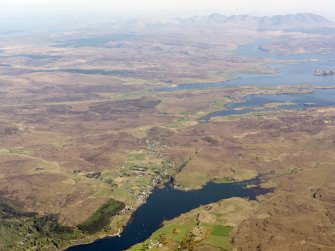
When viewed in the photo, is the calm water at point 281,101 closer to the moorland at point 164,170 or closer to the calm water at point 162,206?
the moorland at point 164,170

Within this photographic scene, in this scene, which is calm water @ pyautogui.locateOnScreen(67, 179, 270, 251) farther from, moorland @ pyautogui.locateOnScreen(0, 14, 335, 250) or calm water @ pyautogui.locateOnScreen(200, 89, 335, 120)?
calm water @ pyautogui.locateOnScreen(200, 89, 335, 120)

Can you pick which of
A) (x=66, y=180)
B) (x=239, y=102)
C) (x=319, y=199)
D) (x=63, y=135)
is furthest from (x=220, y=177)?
(x=239, y=102)

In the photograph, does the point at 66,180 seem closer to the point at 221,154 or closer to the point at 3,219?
the point at 3,219

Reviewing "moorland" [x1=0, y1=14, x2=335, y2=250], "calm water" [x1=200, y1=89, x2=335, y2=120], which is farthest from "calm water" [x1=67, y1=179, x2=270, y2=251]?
"calm water" [x1=200, y1=89, x2=335, y2=120]

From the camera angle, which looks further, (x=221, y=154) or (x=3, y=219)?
(x=221, y=154)

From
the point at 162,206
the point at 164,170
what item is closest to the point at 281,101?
the point at 164,170

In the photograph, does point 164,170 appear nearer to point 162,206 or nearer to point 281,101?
point 162,206

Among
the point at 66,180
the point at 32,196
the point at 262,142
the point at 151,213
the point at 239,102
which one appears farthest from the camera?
the point at 239,102

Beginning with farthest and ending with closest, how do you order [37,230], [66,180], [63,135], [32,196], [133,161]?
[63,135], [133,161], [66,180], [32,196], [37,230]
